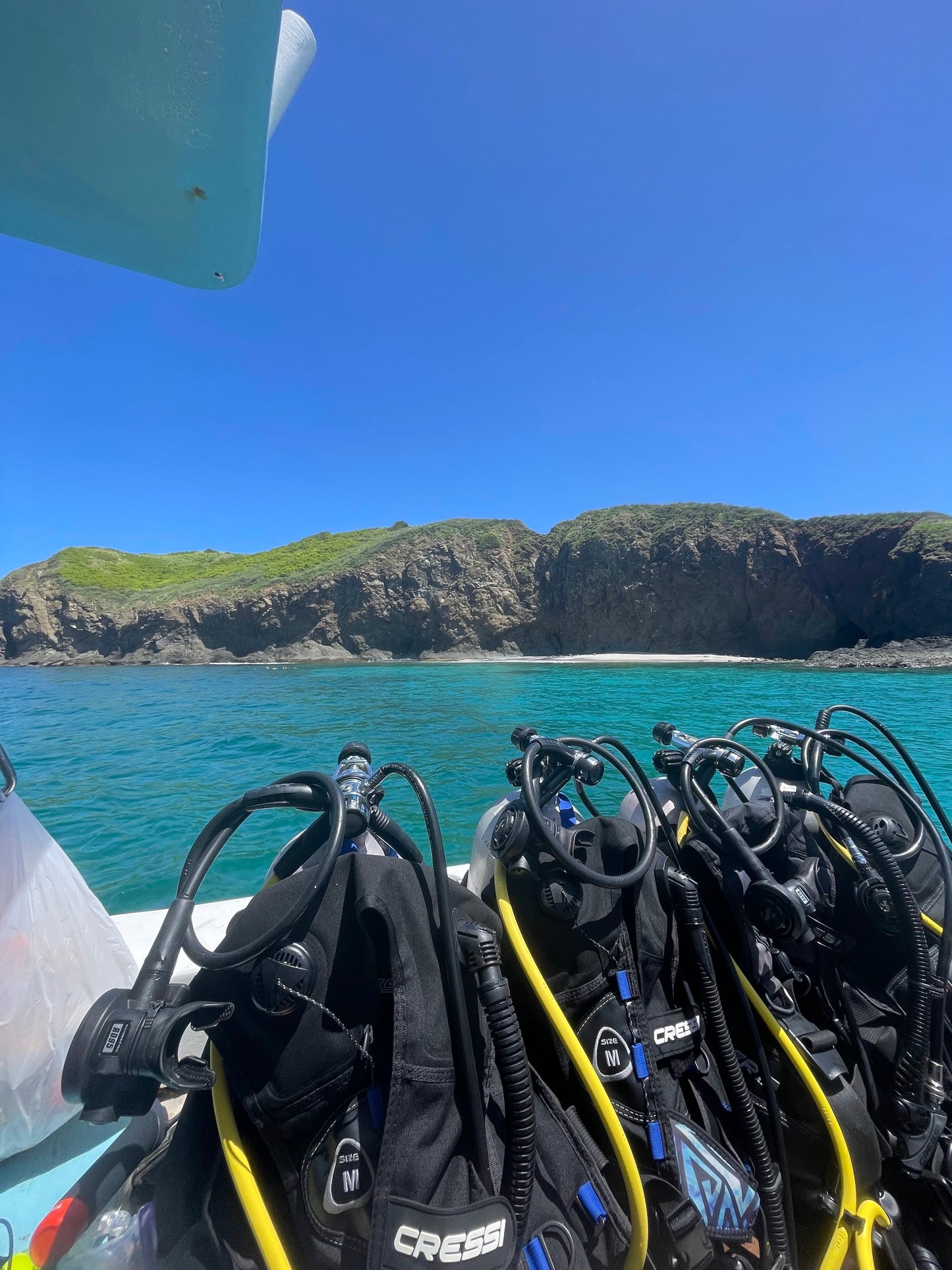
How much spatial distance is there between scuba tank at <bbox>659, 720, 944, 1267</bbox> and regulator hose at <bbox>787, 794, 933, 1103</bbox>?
11mm

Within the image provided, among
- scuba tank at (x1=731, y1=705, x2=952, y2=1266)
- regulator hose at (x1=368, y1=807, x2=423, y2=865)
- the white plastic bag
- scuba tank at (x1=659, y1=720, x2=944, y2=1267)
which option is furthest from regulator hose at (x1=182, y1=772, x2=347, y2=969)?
scuba tank at (x1=731, y1=705, x2=952, y2=1266)

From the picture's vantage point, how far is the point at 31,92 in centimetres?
139

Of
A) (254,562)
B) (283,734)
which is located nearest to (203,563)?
(254,562)

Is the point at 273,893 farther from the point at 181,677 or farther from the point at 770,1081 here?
the point at 181,677

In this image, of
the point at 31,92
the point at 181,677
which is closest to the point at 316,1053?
the point at 31,92

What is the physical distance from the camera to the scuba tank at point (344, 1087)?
766mm

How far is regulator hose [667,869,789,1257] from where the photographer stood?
112 cm

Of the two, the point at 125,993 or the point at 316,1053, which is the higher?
the point at 125,993

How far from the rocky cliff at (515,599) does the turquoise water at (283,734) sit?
1550 cm

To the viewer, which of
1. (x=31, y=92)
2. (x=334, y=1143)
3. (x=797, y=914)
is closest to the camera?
(x=334, y=1143)

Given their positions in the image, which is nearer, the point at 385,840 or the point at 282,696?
the point at 385,840

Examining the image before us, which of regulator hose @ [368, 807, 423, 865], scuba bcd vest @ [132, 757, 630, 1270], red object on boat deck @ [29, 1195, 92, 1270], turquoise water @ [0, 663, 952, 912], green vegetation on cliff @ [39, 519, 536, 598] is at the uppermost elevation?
green vegetation on cliff @ [39, 519, 536, 598]

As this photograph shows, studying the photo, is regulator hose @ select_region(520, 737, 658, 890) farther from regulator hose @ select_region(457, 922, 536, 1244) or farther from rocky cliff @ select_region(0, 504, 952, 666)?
rocky cliff @ select_region(0, 504, 952, 666)

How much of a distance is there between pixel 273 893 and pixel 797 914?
1.12 metres
